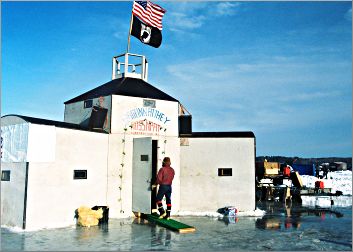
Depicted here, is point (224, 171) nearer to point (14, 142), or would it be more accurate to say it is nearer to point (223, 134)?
point (223, 134)

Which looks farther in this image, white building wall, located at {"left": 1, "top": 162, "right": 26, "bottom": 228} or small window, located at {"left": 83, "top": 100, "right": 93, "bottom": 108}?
small window, located at {"left": 83, "top": 100, "right": 93, "bottom": 108}

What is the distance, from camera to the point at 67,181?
460 inches

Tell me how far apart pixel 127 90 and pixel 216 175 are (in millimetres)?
5171

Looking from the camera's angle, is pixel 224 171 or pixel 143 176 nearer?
pixel 143 176

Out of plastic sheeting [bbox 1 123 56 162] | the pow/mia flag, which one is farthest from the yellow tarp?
the pow/mia flag

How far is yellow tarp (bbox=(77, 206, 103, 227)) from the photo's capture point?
445 inches

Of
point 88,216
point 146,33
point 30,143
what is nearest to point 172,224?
point 88,216

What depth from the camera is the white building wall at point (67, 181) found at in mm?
10727

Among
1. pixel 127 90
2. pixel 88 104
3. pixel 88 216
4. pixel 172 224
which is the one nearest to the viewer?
pixel 172 224

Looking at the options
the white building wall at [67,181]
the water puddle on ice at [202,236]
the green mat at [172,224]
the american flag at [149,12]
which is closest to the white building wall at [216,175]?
the water puddle on ice at [202,236]

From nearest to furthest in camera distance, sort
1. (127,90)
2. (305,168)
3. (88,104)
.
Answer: (127,90)
(88,104)
(305,168)

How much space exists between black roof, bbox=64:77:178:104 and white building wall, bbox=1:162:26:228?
4.58m

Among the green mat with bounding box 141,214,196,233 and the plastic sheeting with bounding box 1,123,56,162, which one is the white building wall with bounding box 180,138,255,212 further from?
the plastic sheeting with bounding box 1,123,56,162

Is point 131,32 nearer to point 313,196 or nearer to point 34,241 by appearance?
point 34,241
